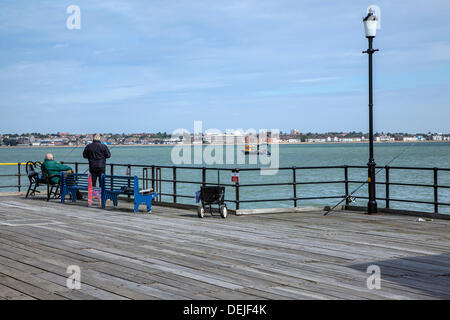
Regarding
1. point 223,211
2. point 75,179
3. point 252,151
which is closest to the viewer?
point 223,211

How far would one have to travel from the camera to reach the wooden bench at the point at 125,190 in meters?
13.5

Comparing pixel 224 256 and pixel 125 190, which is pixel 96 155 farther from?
pixel 224 256

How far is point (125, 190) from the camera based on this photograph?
13836mm

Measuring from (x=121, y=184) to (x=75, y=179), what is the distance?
2336 mm

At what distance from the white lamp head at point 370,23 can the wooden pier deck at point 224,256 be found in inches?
161

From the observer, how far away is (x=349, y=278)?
6.32 m

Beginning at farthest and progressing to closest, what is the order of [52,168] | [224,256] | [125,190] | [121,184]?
1. [52,168]
2. [121,184]
3. [125,190]
4. [224,256]

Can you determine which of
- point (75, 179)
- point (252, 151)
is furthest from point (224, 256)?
point (252, 151)

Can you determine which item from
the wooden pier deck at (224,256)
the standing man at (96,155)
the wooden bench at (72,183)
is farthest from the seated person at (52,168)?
the wooden pier deck at (224,256)

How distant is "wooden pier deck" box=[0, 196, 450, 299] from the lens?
19.0 feet

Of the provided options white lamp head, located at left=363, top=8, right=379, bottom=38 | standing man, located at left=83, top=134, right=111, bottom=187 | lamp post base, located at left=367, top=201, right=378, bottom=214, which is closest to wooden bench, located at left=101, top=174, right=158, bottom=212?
standing man, located at left=83, top=134, right=111, bottom=187

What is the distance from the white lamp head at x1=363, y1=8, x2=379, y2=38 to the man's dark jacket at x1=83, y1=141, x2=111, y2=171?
24.1 ft

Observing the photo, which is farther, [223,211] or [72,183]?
[72,183]

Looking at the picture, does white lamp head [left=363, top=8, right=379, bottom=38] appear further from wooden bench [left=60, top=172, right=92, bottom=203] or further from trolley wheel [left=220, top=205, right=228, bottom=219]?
wooden bench [left=60, top=172, right=92, bottom=203]
